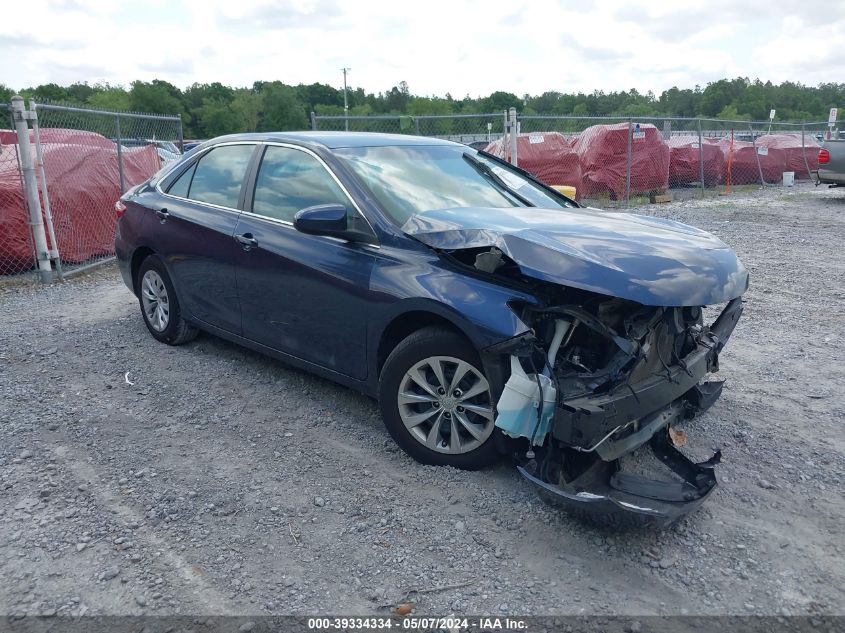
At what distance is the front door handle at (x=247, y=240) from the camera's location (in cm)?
456

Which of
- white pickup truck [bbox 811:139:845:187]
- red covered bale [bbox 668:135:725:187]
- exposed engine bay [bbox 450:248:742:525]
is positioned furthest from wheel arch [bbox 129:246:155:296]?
red covered bale [bbox 668:135:725:187]

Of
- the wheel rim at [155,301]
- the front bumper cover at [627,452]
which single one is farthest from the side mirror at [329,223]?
the wheel rim at [155,301]

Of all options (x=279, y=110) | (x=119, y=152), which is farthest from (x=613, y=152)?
(x=279, y=110)

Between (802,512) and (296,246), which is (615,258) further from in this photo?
(296,246)

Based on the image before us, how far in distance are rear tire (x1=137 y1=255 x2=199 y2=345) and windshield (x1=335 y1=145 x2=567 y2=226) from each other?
204cm

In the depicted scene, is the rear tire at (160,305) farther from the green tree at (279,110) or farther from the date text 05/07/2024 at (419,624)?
the green tree at (279,110)

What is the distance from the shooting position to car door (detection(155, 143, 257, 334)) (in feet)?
15.9

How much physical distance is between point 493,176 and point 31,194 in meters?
5.92

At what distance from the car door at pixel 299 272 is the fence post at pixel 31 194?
4.64m

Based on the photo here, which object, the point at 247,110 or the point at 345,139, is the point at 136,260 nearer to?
the point at 345,139

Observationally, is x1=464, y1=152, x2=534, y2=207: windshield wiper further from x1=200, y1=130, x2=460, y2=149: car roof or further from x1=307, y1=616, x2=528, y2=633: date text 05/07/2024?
x1=307, y1=616, x2=528, y2=633: date text 05/07/2024

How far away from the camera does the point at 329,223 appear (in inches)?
153

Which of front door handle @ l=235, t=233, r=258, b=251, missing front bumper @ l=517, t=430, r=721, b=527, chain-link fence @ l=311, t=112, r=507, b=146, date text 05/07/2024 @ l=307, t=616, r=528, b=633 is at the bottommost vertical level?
date text 05/07/2024 @ l=307, t=616, r=528, b=633

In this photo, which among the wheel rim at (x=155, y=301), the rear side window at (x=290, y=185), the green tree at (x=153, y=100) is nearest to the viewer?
the rear side window at (x=290, y=185)
